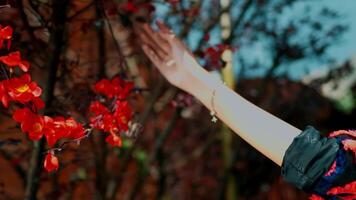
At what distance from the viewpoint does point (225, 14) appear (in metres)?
6.43

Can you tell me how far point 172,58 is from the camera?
2.26 m

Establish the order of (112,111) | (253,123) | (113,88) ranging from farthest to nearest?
(113,88) → (112,111) → (253,123)

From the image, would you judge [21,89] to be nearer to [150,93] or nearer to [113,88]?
[113,88]

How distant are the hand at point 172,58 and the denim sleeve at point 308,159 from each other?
0.52 metres

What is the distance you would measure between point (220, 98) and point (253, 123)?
0.66 feet

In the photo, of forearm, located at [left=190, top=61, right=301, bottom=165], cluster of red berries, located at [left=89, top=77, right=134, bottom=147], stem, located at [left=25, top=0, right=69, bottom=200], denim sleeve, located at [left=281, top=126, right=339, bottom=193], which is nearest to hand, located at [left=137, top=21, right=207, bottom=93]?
forearm, located at [left=190, top=61, right=301, bottom=165]

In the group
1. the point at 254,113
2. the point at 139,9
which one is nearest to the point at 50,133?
the point at 254,113

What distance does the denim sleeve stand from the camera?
5.73 ft

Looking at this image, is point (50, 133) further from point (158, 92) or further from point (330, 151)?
point (158, 92)

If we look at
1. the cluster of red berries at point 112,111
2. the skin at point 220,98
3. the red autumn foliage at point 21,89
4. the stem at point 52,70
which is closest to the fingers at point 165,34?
the skin at point 220,98

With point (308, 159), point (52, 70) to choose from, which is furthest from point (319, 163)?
point (52, 70)

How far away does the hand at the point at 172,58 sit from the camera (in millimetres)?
2150

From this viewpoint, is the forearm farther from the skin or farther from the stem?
the stem

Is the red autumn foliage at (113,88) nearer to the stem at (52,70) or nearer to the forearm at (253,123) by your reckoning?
the stem at (52,70)
